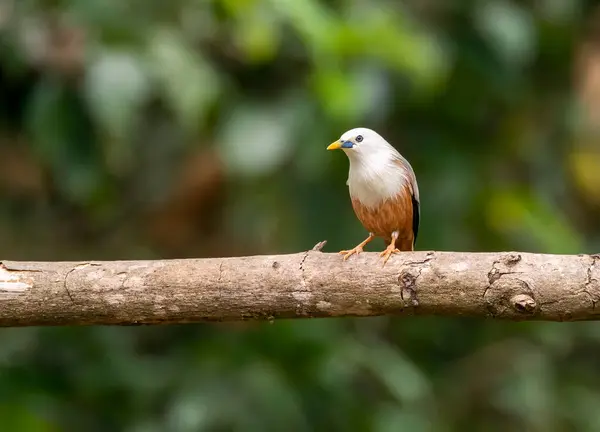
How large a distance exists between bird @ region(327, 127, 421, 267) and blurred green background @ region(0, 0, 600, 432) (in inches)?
41.1

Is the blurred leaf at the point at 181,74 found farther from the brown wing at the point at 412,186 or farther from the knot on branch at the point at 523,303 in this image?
the knot on branch at the point at 523,303

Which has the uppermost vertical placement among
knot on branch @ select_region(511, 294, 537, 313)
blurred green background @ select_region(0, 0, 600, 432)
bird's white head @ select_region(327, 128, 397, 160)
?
bird's white head @ select_region(327, 128, 397, 160)

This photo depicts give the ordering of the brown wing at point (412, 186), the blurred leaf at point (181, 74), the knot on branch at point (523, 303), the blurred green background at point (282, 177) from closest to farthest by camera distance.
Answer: the knot on branch at point (523, 303) < the brown wing at point (412, 186) < the blurred leaf at point (181, 74) < the blurred green background at point (282, 177)

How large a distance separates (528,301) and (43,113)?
3.84 m

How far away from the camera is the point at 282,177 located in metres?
6.75

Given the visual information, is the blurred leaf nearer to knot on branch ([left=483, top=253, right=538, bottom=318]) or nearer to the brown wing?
the brown wing

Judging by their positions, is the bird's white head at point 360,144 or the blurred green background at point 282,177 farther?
the blurred green background at point 282,177

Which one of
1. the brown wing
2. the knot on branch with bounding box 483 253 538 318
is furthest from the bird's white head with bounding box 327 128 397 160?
the knot on branch with bounding box 483 253 538 318

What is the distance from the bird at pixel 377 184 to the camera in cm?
414

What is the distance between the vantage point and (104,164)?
21.4 ft

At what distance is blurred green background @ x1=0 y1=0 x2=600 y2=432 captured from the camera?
5.73 m

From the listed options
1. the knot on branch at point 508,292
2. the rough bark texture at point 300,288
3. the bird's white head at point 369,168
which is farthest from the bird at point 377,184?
the knot on branch at point 508,292

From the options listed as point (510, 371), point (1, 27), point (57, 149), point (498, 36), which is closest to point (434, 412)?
point (510, 371)

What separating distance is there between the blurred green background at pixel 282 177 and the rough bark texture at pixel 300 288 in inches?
80.7
